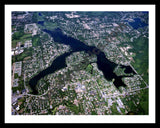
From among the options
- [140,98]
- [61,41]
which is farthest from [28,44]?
[140,98]

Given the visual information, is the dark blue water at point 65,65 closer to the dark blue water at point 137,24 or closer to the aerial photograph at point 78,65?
the aerial photograph at point 78,65

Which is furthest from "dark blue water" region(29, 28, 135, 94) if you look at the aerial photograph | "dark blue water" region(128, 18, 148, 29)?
"dark blue water" region(128, 18, 148, 29)

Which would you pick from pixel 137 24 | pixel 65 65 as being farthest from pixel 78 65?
pixel 137 24

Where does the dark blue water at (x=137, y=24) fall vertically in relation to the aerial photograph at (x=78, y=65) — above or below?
above

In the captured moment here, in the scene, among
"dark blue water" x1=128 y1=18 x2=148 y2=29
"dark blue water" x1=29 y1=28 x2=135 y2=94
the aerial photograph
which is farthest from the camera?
"dark blue water" x1=128 y1=18 x2=148 y2=29

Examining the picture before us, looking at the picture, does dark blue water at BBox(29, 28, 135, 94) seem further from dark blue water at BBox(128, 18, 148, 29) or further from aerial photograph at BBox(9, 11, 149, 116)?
dark blue water at BBox(128, 18, 148, 29)

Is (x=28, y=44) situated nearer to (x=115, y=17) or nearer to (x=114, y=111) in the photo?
(x=114, y=111)

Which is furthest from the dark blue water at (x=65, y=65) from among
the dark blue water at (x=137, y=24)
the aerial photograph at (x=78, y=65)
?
the dark blue water at (x=137, y=24)
